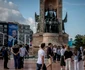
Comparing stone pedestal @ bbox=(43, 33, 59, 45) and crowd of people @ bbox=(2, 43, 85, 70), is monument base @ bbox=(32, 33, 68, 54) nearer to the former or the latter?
stone pedestal @ bbox=(43, 33, 59, 45)

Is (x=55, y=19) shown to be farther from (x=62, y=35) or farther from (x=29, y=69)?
(x=29, y=69)

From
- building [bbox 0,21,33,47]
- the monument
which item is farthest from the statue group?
building [bbox 0,21,33,47]

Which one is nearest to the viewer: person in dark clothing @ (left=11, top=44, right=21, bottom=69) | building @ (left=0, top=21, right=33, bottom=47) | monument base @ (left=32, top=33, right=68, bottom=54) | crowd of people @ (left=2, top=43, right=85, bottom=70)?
crowd of people @ (left=2, top=43, right=85, bottom=70)

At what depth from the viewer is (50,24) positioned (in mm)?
47156

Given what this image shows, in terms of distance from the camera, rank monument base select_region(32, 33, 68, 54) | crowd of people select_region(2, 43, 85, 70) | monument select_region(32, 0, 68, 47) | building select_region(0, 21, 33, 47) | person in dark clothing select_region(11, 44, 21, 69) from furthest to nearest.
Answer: building select_region(0, 21, 33, 47) < monument select_region(32, 0, 68, 47) < monument base select_region(32, 33, 68, 54) < person in dark clothing select_region(11, 44, 21, 69) < crowd of people select_region(2, 43, 85, 70)

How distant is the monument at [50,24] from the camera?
46412mm

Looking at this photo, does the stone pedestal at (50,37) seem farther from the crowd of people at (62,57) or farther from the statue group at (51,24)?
the crowd of people at (62,57)

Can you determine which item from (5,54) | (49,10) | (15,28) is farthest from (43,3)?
(15,28)

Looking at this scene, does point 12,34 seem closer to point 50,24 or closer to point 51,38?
point 50,24

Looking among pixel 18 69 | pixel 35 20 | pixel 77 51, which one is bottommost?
pixel 18 69

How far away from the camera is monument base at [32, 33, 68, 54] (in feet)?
149

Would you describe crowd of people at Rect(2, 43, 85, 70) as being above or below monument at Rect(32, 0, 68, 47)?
below

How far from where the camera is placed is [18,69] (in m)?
21.1

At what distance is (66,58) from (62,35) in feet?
102
